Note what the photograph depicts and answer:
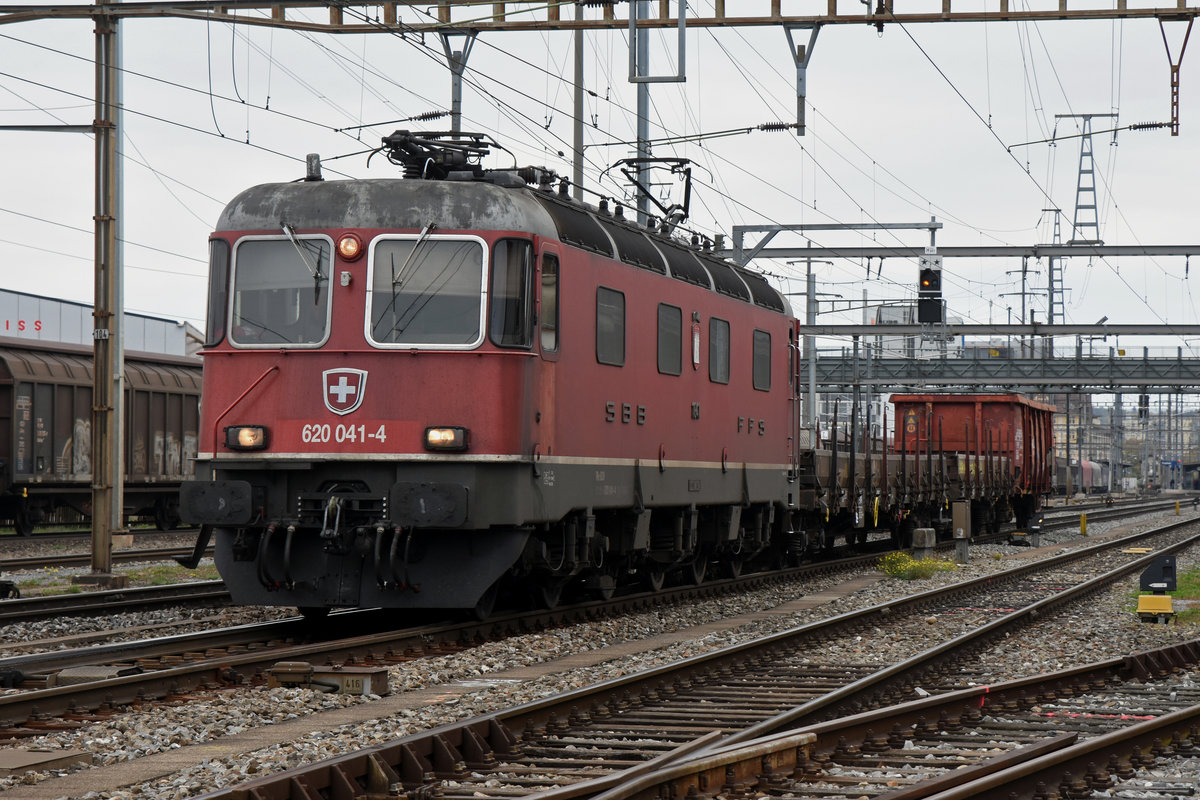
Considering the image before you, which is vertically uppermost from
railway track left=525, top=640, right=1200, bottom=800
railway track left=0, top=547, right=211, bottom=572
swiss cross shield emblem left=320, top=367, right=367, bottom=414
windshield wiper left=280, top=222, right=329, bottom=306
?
windshield wiper left=280, top=222, right=329, bottom=306

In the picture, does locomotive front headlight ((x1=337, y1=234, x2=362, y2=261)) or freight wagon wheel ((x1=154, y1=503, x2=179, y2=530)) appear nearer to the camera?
locomotive front headlight ((x1=337, y1=234, x2=362, y2=261))

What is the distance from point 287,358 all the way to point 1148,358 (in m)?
60.8

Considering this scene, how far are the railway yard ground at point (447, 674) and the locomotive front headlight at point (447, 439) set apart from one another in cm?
161

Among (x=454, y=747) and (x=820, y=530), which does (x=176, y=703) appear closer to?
(x=454, y=747)

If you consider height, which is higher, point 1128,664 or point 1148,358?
point 1148,358

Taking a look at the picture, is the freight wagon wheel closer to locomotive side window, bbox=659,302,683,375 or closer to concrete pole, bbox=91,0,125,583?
concrete pole, bbox=91,0,125,583

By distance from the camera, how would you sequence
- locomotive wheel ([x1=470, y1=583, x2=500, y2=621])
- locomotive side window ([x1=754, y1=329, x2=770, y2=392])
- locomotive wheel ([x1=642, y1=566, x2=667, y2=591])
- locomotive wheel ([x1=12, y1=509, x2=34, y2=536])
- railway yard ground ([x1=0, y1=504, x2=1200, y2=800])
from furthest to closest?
locomotive wheel ([x1=12, y1=509, x2=34, y2=536]) < locomotive side window ([x1=754, y1=329, x2=770, y2=392]) < locomotive wheel ([x1=642, y1=566, x2=667, y2=591]) < locomotive wheel ([x1=470, y1=583, x2=500, y2=621]) < railway yard ground ([x1=0, y1=504, x2=1200, y2=800])

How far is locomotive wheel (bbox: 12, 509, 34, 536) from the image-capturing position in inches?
1107

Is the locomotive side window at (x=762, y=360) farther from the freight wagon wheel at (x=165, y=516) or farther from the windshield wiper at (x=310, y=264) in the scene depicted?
the freight wagon wheel at (x=165, y=516)

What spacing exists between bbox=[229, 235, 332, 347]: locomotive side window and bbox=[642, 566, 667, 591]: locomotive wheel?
231 inches

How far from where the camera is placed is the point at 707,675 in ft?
34.1

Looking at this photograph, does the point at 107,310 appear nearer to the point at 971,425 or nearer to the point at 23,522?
the point at 23,522

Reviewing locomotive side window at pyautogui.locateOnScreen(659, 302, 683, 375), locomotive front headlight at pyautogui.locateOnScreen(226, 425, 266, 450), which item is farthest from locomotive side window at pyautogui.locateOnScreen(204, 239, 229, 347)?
locomotive side window at pyautogui.locateOnScreen(659, 302, 683, 375)

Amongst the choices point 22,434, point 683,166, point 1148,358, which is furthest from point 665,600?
point 1148,358
